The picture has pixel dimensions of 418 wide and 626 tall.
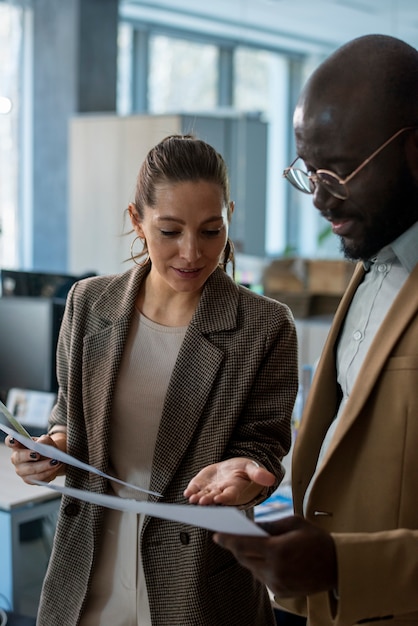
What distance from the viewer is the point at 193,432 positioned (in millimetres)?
1595

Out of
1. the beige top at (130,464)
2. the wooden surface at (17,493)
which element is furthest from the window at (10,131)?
the beige top at (130,464)

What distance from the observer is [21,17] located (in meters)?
6.97

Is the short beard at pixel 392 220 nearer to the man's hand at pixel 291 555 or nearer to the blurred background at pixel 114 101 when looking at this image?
the man's hand at pixel 291 555

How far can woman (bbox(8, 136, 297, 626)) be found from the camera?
159cm

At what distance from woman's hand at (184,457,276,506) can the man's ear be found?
1.58 ft

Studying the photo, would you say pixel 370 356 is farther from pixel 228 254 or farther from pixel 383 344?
pixel 228 254

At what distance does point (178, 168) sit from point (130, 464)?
1.85ft

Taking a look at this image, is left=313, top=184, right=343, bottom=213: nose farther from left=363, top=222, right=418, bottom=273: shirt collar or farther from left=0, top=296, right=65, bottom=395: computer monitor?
left=0, top=296, right=65, bottom=395: computer monitor

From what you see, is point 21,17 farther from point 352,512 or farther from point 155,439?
point 352,512

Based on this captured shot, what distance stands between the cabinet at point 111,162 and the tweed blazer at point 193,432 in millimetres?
4104

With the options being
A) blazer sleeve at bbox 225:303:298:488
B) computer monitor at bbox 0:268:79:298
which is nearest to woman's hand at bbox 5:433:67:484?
blazer sleeve at bbox 225:303:298:488

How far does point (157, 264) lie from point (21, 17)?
595cm

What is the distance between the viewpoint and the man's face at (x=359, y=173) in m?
1.15

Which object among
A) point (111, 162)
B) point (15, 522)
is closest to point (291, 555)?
point (15, 522)
